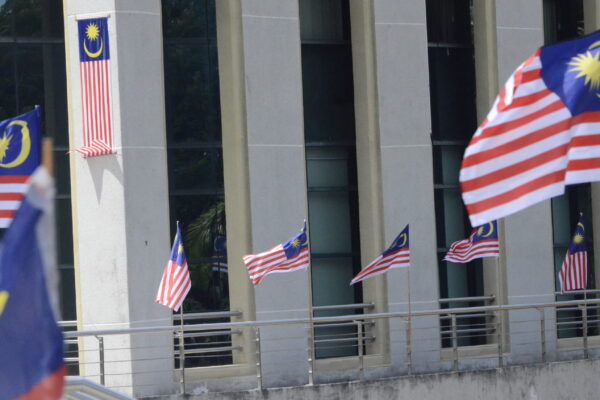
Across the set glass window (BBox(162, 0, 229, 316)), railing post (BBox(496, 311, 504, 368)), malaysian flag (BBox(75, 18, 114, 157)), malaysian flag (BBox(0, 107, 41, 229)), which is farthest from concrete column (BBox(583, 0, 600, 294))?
malaysian flag (BBox(0, 107, 41, 229))

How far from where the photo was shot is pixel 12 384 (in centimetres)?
580

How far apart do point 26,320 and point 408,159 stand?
16.8 meters

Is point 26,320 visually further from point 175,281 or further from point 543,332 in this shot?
point 543,332

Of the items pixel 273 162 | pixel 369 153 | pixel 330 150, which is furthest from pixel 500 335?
pixel 273 162

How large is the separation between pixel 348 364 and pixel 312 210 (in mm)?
2858

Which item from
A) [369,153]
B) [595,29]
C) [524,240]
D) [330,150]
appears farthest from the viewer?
[595,29]

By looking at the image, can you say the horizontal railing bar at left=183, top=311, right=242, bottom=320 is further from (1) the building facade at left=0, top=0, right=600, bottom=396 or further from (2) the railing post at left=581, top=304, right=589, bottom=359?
(2) the railing post at left=581, top=304, right=589, bottom=359

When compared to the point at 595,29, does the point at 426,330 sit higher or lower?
lower

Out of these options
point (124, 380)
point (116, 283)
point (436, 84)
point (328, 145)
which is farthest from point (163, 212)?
point (436, 84)

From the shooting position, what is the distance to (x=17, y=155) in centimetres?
1499

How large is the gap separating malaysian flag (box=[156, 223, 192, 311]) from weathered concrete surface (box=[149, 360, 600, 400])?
4.45ft

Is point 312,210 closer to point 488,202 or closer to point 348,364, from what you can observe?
point 348,364

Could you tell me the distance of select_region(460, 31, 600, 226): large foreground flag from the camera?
25.5 feet

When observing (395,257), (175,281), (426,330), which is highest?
(395,257)
